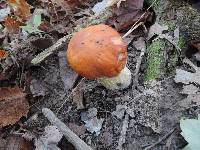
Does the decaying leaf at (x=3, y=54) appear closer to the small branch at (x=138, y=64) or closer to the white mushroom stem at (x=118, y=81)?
the white mushroom stem at (x=118, y=81)

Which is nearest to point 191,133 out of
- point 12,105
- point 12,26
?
point 12,105

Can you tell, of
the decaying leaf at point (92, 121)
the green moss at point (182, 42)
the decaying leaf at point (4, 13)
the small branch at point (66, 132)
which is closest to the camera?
the small branch at point (66, 132)

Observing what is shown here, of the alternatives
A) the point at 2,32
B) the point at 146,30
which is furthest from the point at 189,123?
the point at 2,32

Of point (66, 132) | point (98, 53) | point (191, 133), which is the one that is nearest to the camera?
point (191, 133)

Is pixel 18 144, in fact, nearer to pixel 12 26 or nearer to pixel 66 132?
pixel 66 132

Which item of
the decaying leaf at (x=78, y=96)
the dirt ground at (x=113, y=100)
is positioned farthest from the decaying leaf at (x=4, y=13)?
the decaying leaf at (x=78, y=96)

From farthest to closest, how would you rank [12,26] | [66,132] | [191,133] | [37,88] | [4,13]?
[4,13], [12,26], [37,88], [66,132], [191,133]

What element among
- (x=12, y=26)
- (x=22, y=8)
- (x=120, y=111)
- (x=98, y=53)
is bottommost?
(x=120, y=111)
